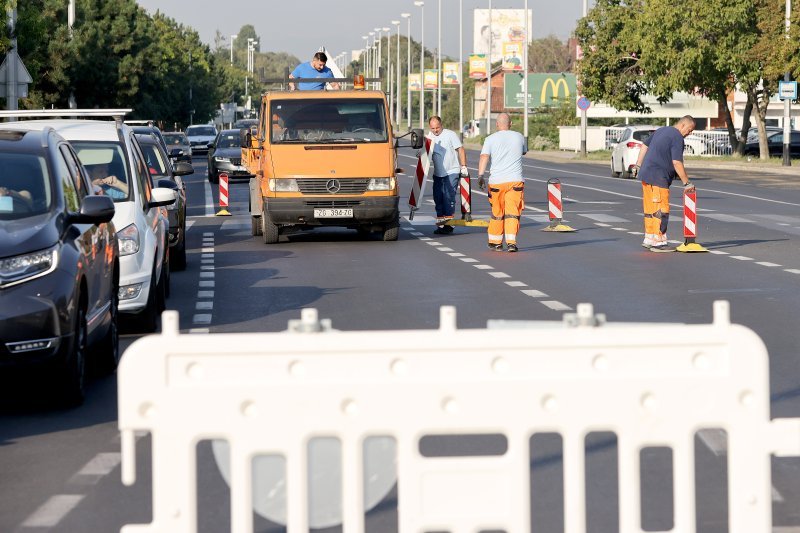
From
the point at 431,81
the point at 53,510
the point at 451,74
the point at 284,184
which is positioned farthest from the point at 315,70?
the point at 431,81

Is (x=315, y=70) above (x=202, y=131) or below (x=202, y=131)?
above

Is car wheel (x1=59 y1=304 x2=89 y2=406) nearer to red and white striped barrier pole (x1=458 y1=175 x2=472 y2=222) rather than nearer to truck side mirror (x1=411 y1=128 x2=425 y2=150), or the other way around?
truck side mirror (x1=411 y1=128 x2=425 y2=150)

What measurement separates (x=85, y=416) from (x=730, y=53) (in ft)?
195

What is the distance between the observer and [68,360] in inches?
368

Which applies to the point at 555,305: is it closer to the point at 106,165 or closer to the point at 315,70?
the point at 106,165

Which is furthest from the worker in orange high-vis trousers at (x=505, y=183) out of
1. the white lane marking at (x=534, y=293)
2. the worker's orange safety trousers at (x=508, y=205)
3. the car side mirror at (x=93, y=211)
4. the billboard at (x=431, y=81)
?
the billboard at (x=431, y=81)

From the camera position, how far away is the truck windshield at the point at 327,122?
79.6ft

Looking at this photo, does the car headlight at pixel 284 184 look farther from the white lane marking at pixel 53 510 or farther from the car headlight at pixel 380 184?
the white lane marking at pixel 53 510

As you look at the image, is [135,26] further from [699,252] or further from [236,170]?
[699,252]

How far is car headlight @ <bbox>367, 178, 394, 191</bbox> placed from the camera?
78.4 ft

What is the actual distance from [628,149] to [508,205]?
30.6 metres

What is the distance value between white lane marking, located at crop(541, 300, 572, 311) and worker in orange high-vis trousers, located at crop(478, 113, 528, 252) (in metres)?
6.29

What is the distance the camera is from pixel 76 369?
955cm

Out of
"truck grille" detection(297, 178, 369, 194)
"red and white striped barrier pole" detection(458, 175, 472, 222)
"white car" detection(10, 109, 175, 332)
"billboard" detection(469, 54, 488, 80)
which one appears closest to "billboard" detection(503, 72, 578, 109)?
"billboard" detection(469, 54, 488, 80)
